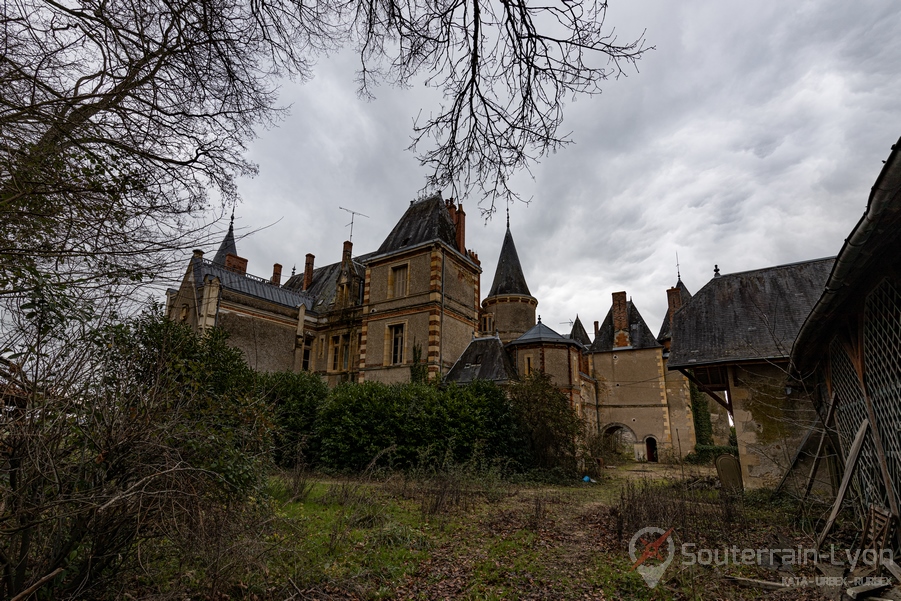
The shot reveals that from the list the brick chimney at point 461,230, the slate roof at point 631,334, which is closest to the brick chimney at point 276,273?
the brick chimney at point 461,230

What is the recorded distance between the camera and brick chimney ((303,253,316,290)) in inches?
1096

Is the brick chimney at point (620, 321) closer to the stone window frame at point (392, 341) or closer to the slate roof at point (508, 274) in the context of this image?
the slate roof at point (508, 274)

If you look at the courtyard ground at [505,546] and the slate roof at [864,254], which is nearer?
the slate roof at [864,254]

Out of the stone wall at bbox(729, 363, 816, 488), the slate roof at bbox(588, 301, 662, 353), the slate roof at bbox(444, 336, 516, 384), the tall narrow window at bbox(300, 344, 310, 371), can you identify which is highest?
the slate roof at bbox(588, 301, 662, 353)

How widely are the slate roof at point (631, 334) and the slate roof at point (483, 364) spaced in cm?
1296

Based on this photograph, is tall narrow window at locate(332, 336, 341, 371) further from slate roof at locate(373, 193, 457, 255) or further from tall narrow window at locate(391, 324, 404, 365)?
slate roof at locate(373, 193, 457, 255)

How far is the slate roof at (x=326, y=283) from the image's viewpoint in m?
24.8

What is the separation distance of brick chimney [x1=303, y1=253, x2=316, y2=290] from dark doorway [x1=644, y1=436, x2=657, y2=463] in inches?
886

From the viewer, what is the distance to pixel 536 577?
5.02 metres

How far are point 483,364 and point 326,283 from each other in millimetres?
12541

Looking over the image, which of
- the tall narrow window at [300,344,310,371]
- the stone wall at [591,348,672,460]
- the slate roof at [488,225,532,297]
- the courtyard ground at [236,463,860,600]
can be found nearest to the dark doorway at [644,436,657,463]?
the stone wall at [591,348,672,460]

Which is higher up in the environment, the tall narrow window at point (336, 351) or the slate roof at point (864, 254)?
the tall narrow window at point (336, 351)

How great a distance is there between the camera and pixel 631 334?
29.0 m

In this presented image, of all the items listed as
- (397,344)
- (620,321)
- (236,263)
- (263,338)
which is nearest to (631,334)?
(620,321)
